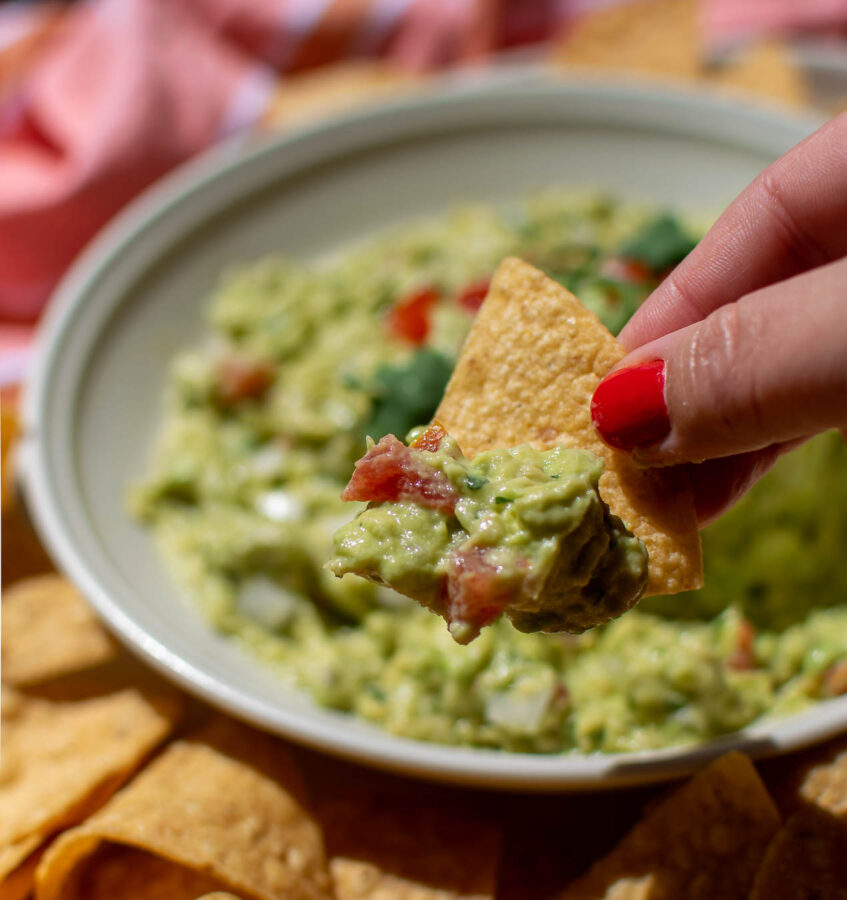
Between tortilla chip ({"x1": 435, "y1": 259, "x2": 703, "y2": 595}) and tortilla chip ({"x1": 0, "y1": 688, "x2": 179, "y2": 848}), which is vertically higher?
tortilla chip ({"x1": 435, "y1": 259, "x2": 703, "y2": 595})

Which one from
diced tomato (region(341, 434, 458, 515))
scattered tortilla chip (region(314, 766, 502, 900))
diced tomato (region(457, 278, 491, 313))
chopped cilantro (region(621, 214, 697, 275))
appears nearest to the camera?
diced tomato (region(341, 434, 458, 515))

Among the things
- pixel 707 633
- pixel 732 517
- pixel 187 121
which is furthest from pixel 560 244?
pixel 187 121

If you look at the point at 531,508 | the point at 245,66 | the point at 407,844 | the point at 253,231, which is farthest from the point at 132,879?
the point at 245,66

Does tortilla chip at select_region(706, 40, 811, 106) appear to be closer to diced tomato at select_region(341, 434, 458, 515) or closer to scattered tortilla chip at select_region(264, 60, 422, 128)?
scattered tortilla chip at select_region(264, 60, 422, 128)

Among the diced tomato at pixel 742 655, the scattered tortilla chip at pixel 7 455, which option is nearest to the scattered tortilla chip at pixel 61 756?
the scattered tortilla chip at pixel 7 455

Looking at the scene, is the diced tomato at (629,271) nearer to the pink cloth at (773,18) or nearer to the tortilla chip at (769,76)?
the tortilla chip at (769,76)

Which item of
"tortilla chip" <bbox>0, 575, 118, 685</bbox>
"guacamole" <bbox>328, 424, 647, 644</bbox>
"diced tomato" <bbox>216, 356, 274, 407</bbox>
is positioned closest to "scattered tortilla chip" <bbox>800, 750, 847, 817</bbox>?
"guacamole" <bbox>328, 424, 647, 644</bbox>

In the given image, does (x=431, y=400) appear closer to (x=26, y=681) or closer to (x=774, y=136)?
(x=26, y=681)
